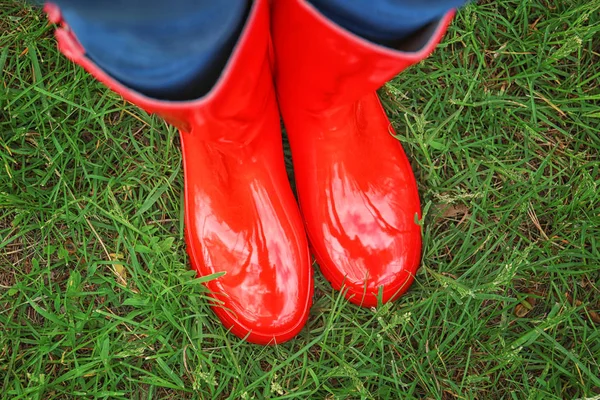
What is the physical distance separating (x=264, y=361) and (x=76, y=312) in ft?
1.37

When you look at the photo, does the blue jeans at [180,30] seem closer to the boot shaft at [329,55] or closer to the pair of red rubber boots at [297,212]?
the boot shaft at [329,55]

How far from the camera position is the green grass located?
1.14 meters

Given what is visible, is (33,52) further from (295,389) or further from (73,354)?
(295,389)


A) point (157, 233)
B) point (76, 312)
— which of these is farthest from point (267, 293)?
point (76, 312)

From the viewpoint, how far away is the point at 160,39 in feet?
1.83

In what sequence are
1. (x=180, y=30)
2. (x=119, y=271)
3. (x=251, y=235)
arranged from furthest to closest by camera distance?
(x=119, y=271) < (x=251, y=235) < (x=180, y=30)

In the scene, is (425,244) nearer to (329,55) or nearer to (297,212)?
(297,212)

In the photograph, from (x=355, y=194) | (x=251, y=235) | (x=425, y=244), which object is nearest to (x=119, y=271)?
(x=251, y=235)

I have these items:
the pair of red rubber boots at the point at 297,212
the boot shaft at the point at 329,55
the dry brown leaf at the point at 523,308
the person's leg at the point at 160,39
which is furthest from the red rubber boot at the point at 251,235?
the dry brown leaf at the point at 523,308

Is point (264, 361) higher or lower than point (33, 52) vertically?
lower

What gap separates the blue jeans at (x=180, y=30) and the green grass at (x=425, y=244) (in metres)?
0.49

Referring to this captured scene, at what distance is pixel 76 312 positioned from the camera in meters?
1.16

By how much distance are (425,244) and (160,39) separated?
81cm

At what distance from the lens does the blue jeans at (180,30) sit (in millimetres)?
521
